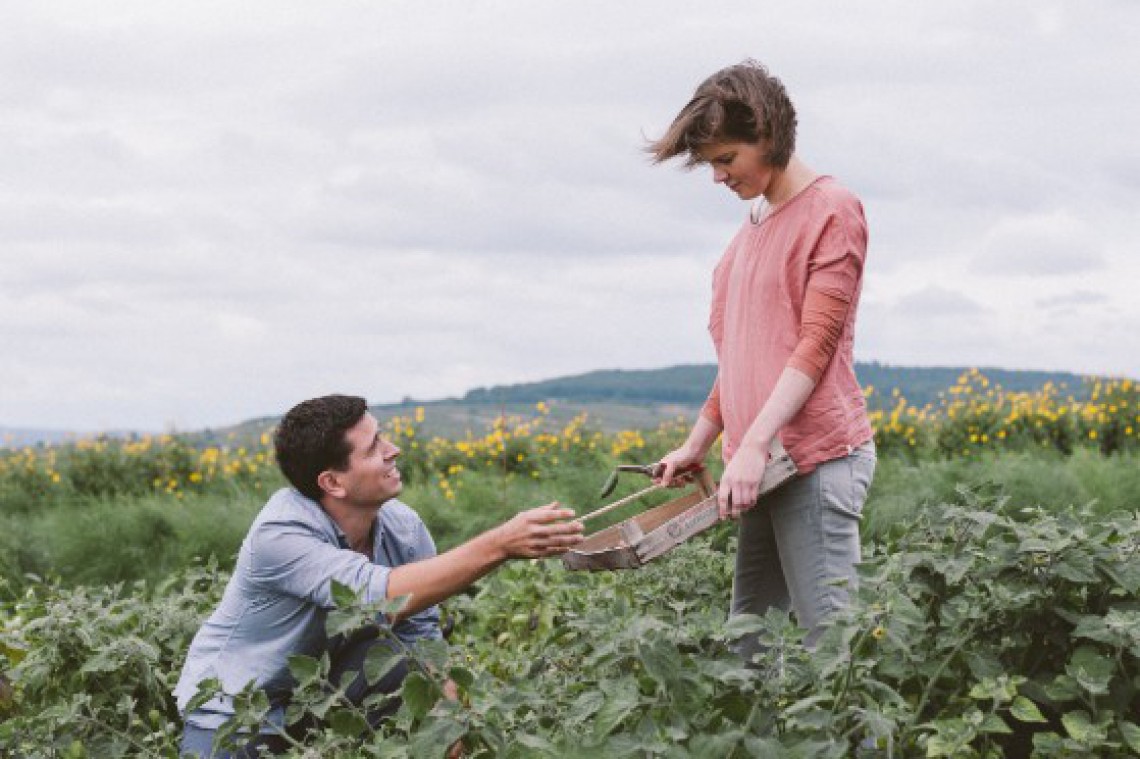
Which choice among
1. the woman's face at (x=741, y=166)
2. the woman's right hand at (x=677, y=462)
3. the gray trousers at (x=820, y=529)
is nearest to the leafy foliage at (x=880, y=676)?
the gray trousers at (x=820, y=529)

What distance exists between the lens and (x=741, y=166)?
2912mm

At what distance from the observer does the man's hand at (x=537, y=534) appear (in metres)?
2.75

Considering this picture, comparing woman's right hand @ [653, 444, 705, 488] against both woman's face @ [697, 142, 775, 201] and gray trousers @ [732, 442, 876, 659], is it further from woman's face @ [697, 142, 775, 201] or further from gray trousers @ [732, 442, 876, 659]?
woman's face @ [697, 142, 775, 201]

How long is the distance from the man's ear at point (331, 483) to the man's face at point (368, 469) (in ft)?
0.03

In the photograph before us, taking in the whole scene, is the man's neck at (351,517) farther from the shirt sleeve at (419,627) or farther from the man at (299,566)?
the shirt sleeve at (419,627)

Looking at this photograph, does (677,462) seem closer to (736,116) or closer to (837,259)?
(837,259)

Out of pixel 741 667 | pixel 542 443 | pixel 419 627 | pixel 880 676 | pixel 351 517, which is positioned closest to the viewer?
pixel 741 667

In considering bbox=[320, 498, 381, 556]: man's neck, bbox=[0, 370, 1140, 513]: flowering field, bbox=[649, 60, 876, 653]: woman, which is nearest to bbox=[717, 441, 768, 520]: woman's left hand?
bbox=[649, 60, 876, 653]: woman

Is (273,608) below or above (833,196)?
below

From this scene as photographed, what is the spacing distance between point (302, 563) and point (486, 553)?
0.53 metres

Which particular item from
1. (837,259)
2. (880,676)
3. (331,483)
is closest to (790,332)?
(837,259)

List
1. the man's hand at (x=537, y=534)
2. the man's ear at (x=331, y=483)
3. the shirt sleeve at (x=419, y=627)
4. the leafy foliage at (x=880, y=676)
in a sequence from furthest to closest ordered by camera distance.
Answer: the shirt sleeve at (x=419, y=627)
the man's ear at (x=331, y=483)
the man's hand at (x=537, y=534)
the leafy foliage at (x=880, y=676)

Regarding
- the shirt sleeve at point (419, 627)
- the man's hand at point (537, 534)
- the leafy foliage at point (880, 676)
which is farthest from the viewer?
the shirt sleeve at point (419, 627)

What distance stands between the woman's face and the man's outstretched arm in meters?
0.83
